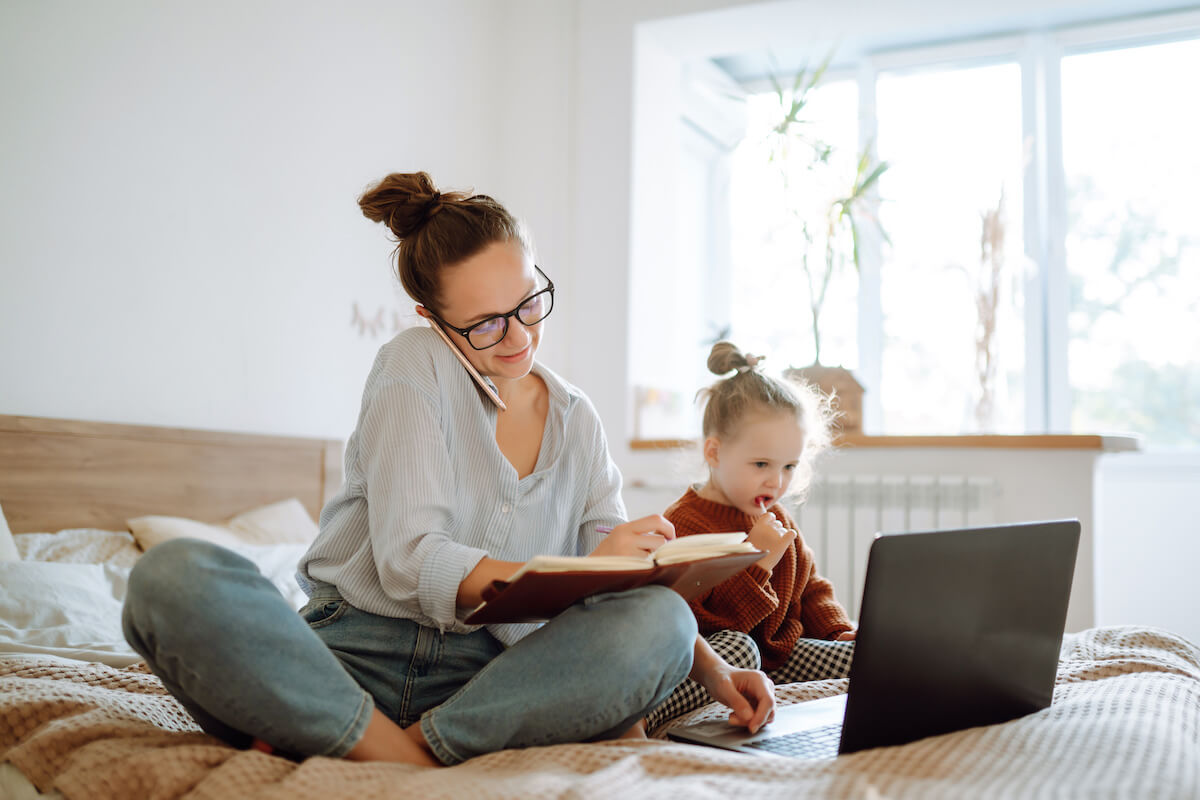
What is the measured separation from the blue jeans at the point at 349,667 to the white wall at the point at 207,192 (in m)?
1.24

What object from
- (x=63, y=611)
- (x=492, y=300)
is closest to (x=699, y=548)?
(x=492, y=300)

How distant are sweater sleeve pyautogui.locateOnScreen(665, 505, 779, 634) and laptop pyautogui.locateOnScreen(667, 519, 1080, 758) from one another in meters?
0.37

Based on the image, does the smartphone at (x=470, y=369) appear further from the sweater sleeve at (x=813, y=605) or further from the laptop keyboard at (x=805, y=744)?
the sweater sleeve at (x=813, y=605)

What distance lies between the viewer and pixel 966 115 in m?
3.63

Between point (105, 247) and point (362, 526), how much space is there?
1264 mm

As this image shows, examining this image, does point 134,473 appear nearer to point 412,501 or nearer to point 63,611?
point 63,611

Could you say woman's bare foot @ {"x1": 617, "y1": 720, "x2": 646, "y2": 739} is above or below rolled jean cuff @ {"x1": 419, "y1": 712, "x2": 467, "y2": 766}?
below

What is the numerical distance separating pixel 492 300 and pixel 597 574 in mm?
440

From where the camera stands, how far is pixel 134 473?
211 centimetres

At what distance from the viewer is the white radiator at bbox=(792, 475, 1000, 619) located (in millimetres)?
2822

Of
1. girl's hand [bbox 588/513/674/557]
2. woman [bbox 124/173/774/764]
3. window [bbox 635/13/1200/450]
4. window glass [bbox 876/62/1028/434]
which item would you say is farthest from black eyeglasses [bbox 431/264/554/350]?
window glass [bbox 876/62/1028/434]

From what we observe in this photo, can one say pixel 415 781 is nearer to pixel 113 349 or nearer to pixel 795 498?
pixel 113 349

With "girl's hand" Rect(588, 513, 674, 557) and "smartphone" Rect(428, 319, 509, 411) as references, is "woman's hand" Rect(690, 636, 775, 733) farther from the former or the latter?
"smartphone" Rect(428, 319, 509, 411)

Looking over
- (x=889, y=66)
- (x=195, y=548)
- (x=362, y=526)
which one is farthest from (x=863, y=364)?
(x=195, y=548)
